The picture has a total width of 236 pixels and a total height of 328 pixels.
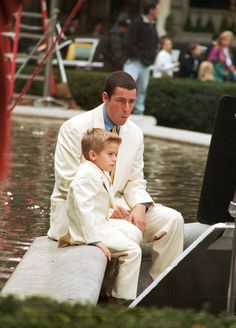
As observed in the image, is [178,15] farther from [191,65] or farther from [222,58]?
[222,58]

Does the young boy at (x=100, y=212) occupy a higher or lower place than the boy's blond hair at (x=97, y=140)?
lower

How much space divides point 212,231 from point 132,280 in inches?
35.3

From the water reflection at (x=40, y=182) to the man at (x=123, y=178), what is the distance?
76cm

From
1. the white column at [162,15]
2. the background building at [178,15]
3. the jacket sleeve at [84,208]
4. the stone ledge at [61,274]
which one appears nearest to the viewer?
the stone ledge at [61,274]

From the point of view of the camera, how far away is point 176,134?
698 inches

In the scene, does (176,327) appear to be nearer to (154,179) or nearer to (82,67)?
(154,179)

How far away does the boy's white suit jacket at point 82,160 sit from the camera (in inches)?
277

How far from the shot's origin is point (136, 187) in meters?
7.31

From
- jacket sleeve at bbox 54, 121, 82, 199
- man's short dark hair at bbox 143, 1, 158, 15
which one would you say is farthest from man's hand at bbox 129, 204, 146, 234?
man's short dark hair at bbox 143, 1, 158, 15

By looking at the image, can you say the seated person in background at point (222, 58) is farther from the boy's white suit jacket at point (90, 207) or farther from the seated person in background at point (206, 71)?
the boy's white suit jacket at point (90, 207)

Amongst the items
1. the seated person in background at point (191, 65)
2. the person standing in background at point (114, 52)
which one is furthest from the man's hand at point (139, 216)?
the seated person in background at point (191, 65)

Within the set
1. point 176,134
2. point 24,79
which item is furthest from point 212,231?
point 24,79

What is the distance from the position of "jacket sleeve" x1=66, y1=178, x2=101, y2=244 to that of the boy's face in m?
0.14

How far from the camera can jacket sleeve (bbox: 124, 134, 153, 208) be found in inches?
284
